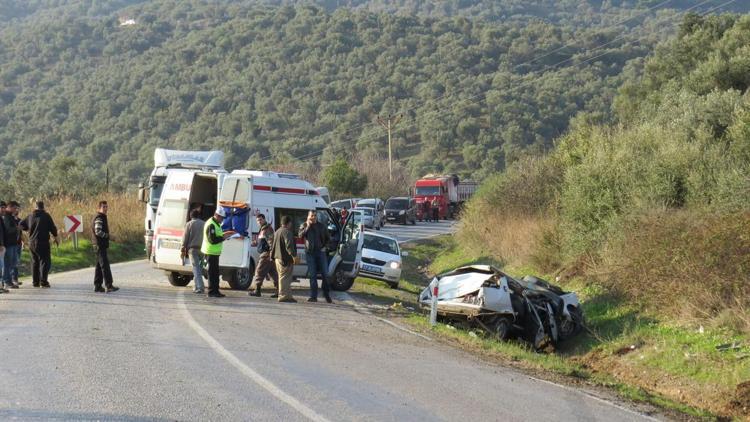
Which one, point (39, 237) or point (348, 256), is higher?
point (39, 237)

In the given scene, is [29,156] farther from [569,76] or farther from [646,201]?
[646,201]

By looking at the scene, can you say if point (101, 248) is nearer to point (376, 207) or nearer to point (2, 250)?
point (2, 250)

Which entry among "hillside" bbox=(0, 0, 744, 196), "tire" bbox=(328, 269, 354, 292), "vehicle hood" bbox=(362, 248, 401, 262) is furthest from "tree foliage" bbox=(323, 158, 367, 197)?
"tire" bbox=(328, 269, 354, 292)

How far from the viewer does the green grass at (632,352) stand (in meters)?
12.9

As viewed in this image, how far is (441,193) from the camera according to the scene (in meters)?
61.4

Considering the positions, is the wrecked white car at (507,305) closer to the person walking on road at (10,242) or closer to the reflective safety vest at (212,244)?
the reflective safety vest at (212,244)

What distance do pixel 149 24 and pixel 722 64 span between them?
108874 millimetres

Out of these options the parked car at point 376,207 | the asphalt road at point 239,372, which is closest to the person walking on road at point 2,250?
the asphalt road at point 239,372

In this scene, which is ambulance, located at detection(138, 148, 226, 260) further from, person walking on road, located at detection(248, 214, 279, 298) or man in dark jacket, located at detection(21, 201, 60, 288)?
person walking on road, located at detection(248, 214, 279, 298)

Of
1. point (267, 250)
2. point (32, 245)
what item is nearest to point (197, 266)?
point (267, 250)

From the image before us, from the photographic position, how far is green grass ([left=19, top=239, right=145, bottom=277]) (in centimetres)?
2714

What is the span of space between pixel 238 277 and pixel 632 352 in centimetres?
850

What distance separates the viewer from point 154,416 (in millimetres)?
7801

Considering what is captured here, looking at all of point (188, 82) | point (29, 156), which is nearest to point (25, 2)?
point (188, 82)
